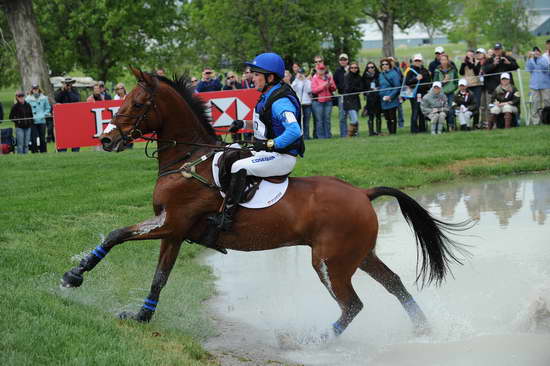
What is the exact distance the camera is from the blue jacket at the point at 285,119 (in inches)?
278

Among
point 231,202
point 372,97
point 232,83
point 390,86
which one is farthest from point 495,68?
point 231,202

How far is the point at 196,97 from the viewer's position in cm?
773

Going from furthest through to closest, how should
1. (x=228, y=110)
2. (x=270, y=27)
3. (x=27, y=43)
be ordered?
(x=270, y=27), (x=27, y=43), (x=228, y=110)

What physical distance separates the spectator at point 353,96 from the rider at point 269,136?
46.2 ft

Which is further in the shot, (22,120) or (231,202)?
(22,120)

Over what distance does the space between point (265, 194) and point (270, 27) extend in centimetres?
2580

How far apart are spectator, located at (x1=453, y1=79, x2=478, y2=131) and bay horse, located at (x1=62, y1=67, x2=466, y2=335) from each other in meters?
13.8

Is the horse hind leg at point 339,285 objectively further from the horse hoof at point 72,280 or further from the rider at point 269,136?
the horse hoof at point 72,280

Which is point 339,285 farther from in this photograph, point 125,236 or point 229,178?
point 125,236

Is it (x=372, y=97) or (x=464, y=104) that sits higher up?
(x=372, y=97)

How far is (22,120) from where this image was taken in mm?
20547

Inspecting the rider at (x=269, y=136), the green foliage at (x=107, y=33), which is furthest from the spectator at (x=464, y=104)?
the green foliage at (x=107, y=33)

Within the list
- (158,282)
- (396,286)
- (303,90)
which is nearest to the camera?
(158,282)

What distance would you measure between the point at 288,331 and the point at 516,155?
1084 centimetres
